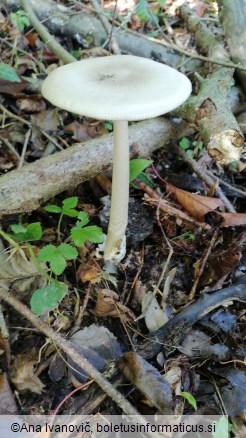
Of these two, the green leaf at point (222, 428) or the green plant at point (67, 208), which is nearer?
the green leaf at point (222, 428)

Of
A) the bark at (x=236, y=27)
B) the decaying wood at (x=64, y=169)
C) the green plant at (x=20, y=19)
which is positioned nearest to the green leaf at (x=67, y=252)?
the decaying wood at (x=64, y=169)

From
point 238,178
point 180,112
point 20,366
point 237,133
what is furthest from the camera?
point 238,178

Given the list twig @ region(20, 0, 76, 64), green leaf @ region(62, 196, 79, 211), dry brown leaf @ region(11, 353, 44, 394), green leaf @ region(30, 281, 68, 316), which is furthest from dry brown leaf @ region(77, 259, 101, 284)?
twig @ region(20, 0, 76, 64)

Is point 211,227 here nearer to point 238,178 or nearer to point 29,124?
point 238,178

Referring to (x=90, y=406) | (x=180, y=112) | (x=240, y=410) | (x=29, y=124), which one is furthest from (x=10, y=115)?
(x=240, y=410)

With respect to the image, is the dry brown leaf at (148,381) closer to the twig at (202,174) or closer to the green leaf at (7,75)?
the twig at (202,174)

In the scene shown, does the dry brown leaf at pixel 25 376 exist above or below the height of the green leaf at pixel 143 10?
below

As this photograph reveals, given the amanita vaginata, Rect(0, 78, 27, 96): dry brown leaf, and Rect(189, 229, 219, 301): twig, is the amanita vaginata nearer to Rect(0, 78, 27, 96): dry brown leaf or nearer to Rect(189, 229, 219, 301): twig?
Rect(189, 229, 219, 301): twig
